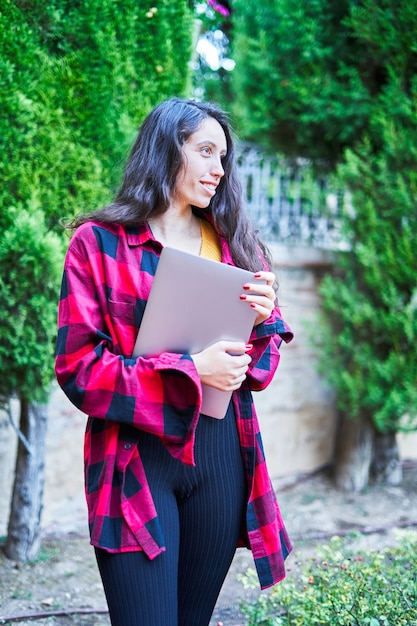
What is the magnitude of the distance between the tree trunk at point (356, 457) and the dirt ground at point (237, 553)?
9cm

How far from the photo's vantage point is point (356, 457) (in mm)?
5078

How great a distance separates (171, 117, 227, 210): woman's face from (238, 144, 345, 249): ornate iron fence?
3560 millimetres

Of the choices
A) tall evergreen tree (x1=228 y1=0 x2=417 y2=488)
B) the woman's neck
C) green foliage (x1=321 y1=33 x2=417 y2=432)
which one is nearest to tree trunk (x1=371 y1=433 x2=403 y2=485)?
tall evergreen tree (x1=228 y1=0 x2=417 y2=488)

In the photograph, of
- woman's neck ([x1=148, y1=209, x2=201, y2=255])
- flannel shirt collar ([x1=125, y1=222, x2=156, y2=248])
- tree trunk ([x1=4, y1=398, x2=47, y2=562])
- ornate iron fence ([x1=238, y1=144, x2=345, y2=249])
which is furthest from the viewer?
ornate iron fence ([x1=238, y1=144, x2=345, y2=249])

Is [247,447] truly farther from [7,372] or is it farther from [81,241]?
[7,372]

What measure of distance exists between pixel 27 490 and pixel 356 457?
2765 mm

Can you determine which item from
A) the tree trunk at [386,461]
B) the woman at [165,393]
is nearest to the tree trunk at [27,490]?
the woman at [165,393]

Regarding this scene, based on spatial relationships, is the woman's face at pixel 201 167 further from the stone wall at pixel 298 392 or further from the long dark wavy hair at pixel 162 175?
the stone wall at pixel 298 392

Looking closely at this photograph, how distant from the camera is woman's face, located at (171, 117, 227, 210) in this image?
1771mm

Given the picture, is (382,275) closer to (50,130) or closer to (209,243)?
(50,130)

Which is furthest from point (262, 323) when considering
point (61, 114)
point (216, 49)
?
point (216, 49)

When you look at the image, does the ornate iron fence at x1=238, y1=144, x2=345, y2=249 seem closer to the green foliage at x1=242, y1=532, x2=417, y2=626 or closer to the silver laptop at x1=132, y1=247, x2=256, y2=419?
the green foliage at x1=242, y1=532, x2=417, y2=626

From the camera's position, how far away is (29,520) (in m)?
3.31

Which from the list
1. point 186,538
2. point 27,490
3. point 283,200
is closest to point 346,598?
point 186,538
